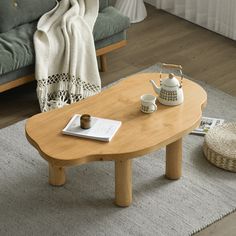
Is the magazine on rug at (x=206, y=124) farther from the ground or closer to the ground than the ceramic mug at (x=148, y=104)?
closer to the ground

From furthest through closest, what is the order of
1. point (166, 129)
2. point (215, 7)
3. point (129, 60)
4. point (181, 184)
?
point (215, 7) → point (129, 60) → point (181, 184) → point (166, 129)

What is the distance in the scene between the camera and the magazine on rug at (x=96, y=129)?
3449 millimetres

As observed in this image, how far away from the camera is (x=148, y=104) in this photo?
3.62 metres

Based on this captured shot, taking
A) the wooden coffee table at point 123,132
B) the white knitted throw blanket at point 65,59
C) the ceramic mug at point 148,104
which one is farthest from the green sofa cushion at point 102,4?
the ceramic mug at point 148,104

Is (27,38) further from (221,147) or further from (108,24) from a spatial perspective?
(221,147)

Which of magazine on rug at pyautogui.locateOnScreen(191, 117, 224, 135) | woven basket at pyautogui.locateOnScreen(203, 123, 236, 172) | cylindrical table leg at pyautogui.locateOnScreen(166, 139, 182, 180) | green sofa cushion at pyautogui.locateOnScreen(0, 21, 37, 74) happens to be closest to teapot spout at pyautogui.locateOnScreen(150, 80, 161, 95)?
cylindrical table leg at pyautogui.locateOnScreen(166, 139, 182, 180)

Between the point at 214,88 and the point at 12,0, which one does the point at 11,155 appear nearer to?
the point at 12,0

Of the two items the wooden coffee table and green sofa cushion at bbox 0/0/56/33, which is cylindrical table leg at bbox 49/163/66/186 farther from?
green sofa cushion at bbox 0/0/56/33

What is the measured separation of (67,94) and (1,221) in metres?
1.26

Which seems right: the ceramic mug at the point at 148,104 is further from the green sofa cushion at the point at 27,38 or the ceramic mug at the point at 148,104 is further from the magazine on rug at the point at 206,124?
the green sofa cushion at the point at 27,38

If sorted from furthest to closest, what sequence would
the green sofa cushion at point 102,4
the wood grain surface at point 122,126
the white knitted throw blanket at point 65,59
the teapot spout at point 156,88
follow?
the green sofa cushion at point 102,4, the white knitted throw blanket at point 65,59, the teapot spout at point 156,88, the wood grain surface at point 122,126

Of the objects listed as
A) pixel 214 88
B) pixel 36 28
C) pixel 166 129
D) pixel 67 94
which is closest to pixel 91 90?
pixel 67 94

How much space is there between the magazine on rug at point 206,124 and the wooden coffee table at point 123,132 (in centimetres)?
39

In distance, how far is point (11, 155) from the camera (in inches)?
159
